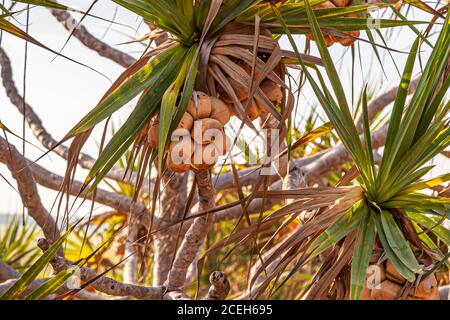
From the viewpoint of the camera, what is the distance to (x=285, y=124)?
60.6 inches

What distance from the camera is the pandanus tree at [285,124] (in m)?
1.49

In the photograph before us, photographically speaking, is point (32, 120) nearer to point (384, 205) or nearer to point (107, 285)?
point (107, 285)

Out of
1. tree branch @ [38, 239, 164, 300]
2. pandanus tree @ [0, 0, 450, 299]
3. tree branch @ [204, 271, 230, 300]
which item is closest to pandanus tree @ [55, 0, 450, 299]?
pandanus tree @ [0, 0, 450, 299]

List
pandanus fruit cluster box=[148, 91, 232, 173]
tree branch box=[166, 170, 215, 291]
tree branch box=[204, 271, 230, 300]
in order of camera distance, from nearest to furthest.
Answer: pandanus fruit cluster box=[148, 91, 232, 173] → tree branch box=[204, 271, 230, 300] → tree branch box=[166, 170, 215, 291]

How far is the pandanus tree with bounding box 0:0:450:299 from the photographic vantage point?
1.49 m

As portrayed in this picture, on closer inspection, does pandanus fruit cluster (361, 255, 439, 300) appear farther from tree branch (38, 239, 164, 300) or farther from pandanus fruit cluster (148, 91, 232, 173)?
tree branch (38, 239, 164, 300)

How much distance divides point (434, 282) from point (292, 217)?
14.2 inches

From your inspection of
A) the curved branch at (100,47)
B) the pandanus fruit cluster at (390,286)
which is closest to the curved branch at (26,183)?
the pandanus fruit cluster at (390,286)

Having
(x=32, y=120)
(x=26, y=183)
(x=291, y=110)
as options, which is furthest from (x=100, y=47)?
(x=291, y=110)

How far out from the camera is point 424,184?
65.2 inches
